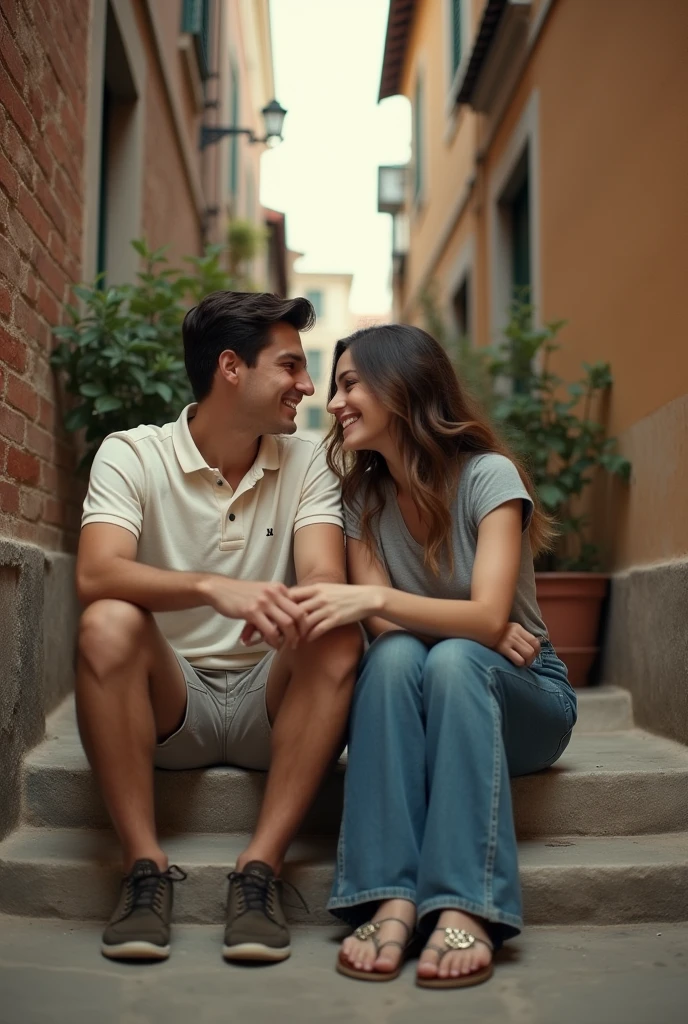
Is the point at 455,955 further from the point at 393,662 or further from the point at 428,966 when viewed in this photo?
the point at 393,662

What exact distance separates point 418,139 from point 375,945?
452 inches

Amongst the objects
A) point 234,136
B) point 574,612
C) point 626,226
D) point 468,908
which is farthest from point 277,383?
point 234,136

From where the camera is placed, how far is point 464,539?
265 centimetres

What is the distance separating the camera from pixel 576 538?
15.6ft

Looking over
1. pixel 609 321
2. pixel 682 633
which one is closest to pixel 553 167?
pixel 609 321

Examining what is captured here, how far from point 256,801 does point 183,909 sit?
1.25 ft

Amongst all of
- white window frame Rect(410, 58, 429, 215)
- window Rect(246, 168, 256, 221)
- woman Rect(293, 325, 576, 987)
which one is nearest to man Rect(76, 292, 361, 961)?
woman Rect(293, 325, 576, 987)

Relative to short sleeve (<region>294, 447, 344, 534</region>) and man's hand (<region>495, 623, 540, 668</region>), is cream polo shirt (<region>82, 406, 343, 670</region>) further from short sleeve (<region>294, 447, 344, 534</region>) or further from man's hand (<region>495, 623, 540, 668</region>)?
man's hand (<region>495, 623, 540, 668</region>)

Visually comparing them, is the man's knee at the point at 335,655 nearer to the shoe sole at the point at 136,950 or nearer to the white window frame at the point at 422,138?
the shoe sole at the point at 136,950

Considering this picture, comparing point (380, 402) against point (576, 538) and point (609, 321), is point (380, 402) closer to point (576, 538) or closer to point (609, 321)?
point (609, 321)

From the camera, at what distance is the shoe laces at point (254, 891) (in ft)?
7.36

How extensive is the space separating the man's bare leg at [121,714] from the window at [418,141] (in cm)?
1048

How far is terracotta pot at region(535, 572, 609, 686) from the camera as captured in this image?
402cm

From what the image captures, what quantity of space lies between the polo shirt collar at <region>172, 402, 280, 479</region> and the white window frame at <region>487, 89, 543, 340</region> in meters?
3.18
